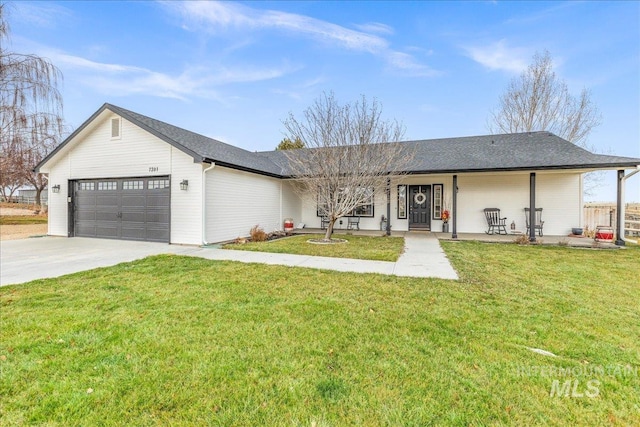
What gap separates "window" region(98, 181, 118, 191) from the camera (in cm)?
1066

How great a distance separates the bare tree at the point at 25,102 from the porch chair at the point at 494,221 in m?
19.8

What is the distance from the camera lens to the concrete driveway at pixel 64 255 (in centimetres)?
564

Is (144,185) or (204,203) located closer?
(204,203)

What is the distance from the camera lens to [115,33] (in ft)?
39.0

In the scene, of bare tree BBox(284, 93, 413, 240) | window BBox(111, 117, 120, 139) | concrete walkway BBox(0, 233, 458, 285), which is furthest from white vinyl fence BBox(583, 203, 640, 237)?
window BBox(111, 117, 120, 139)

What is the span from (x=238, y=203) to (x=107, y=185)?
4.89 meters

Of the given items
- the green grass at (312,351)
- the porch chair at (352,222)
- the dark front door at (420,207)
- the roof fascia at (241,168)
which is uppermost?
the roof fascia at (241,168)

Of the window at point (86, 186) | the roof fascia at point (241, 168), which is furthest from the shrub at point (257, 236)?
the window at point (86, 186)

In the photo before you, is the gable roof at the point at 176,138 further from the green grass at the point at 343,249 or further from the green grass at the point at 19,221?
the green grass at the point at 19,221

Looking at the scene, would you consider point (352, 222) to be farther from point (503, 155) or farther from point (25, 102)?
point (25, 102)

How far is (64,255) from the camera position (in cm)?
746

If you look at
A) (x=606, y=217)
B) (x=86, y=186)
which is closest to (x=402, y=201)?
(x=606, y=217)

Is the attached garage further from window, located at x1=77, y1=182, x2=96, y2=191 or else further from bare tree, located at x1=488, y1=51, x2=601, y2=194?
bare tree, located at x1=488, y1=51, x2=601, y2=194

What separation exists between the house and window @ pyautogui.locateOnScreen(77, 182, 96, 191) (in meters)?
0.06
